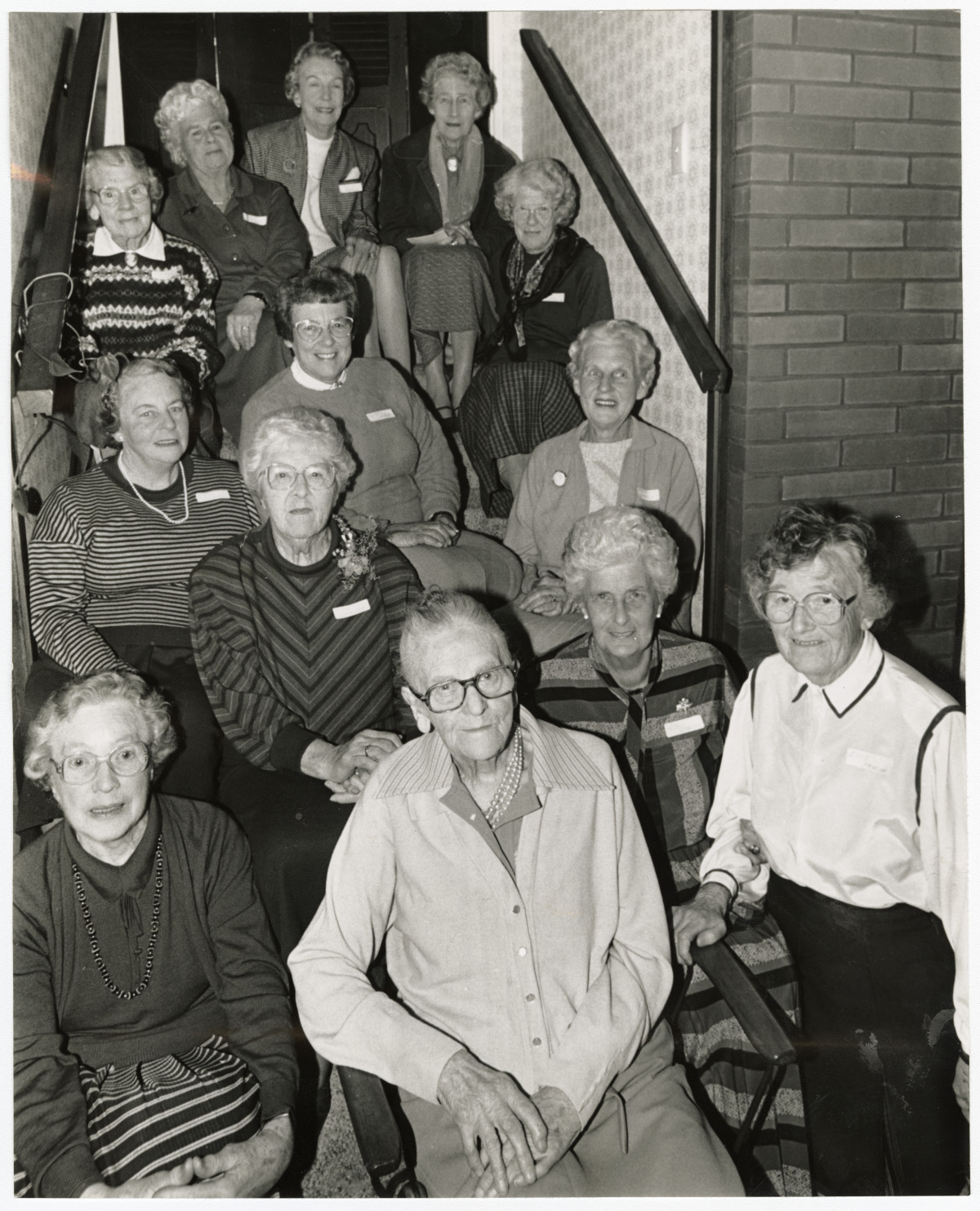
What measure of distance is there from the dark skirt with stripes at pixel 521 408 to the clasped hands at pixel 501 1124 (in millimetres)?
2193

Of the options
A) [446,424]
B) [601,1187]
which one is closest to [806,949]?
[601,1187]

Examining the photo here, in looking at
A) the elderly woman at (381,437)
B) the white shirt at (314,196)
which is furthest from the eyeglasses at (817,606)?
the white shirt at (314,196)

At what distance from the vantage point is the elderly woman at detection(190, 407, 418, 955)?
7.88 feet

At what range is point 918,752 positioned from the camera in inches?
75.4

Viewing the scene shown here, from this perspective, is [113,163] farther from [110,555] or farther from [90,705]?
[90,705]

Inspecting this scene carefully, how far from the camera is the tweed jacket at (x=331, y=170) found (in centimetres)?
373

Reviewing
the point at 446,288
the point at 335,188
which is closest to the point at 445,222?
the point at 446,288

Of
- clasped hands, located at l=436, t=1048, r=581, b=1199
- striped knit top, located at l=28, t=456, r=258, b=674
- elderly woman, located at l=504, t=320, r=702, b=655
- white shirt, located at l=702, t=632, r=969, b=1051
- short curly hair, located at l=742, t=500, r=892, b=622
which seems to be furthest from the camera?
elderly woman, located at l=504, t=320, r=702, b=655

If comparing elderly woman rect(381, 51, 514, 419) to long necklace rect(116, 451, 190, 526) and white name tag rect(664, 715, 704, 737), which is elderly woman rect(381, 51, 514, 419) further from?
white name tag rect(664, 715, 704, 737)

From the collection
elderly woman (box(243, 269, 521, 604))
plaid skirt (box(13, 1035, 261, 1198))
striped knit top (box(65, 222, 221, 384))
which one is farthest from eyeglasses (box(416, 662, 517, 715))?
striped knit top (box(65, 222, 221, 384))

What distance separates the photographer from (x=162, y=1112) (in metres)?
1.82

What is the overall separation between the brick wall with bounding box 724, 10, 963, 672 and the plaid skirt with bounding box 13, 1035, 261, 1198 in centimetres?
196

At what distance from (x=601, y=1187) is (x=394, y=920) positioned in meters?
0.56

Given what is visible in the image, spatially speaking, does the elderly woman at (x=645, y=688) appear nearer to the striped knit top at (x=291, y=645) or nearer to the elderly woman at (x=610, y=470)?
the striped knit top at (x=291, y=645)
